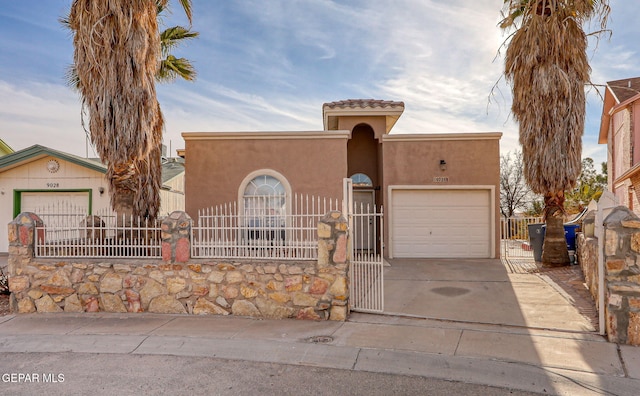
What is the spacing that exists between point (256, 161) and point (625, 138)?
14527 mm

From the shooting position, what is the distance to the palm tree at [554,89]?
10.6m

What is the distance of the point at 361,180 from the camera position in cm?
1557

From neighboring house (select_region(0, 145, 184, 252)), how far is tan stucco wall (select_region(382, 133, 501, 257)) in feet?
30.8

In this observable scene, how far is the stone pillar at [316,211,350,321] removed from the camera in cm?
656

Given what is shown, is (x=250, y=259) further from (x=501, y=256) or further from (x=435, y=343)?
(x=501, y=256)

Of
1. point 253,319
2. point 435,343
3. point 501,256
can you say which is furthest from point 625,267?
point 501,256

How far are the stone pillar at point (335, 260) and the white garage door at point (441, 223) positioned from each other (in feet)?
22.4

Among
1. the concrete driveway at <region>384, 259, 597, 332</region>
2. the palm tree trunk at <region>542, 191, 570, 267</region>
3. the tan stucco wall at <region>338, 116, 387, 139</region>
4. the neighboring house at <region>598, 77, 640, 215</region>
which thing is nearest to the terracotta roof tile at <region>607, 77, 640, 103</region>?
the neighboring house at <region>598, 77, 640, 215</region>

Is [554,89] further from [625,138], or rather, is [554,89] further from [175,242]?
[175,242]

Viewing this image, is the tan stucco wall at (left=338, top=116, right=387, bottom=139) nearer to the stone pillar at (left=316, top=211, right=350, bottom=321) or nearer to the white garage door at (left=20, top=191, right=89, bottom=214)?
the stone pillar at (left=316, top=211, right=350, bottom=321)

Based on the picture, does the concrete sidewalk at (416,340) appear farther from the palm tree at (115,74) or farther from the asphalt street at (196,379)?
the palm tree at (115,74)

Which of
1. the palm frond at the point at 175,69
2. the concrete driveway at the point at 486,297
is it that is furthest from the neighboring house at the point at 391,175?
the concrete driveway at the point at 486,297

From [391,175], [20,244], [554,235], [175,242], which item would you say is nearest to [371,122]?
[391,175]

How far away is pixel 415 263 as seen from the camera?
11992 mm
